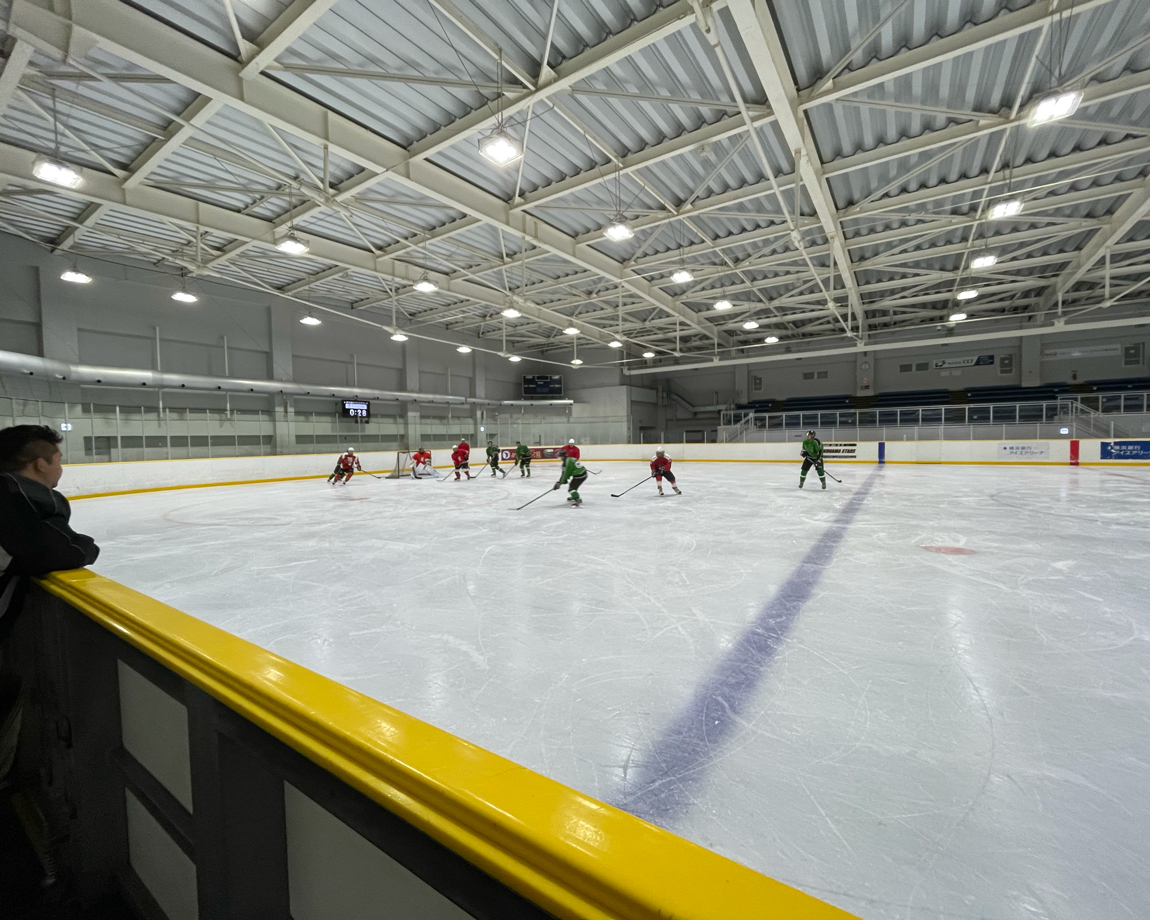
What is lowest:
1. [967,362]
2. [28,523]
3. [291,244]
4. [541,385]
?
[28,523]

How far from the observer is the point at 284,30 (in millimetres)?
6230

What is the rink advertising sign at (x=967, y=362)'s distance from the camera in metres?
26.9

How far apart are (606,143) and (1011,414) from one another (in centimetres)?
2035

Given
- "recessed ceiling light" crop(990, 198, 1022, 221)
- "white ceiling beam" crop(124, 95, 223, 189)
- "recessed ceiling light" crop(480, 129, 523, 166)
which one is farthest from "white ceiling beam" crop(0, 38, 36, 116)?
"recessed ceiling light" crop(990, 198, 1022, 221)

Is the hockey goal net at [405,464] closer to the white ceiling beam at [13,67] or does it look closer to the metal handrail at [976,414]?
the white ceiling beam at [13,67]

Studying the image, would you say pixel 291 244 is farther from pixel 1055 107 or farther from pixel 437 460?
pixel 437 460

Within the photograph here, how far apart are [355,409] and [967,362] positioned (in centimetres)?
3057

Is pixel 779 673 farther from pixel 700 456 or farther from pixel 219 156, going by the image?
pixel 700 456

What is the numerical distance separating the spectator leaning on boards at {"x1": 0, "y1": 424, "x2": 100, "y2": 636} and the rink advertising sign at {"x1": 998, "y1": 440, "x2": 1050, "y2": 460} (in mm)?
24246

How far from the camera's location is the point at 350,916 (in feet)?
3.03

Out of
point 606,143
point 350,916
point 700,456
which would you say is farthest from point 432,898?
point 700,456

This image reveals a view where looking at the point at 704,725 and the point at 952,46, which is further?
the point at 952,46

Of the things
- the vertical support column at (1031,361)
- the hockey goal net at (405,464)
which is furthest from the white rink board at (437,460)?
the vertical support column at (1031,361)

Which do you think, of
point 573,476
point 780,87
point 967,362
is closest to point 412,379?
point 573,476
